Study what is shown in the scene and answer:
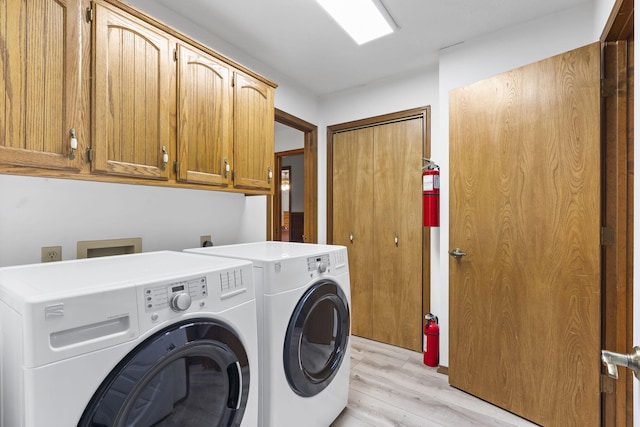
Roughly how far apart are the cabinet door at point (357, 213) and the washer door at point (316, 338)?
1245 mm

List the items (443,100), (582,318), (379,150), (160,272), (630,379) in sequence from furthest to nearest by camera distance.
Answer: (379,150) < (443,100) < (582,318) < (630,379) < (160,272)

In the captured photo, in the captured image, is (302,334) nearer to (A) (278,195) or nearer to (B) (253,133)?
(B) (253,133)

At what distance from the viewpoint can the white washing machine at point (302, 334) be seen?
51.5 inches

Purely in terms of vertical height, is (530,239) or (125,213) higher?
(125,213)

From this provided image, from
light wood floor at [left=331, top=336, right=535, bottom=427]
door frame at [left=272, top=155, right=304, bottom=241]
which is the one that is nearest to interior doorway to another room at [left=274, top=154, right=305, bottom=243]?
door frame at [left=272, top=155, right=304, bottom=241]

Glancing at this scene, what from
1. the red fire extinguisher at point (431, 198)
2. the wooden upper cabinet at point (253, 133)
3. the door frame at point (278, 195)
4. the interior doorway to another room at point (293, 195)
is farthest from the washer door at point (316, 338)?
the interior doorway to another room at point (293, 195)

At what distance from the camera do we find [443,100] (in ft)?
7.71

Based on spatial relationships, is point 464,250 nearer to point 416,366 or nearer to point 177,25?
point 416,366

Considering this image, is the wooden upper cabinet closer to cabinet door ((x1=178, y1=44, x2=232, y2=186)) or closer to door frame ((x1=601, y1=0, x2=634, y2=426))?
cabinet door ((x1=178, y1=44, x2=232, y2=186))

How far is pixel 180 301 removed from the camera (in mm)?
937

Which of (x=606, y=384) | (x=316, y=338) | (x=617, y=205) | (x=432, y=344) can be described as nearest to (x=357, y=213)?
(x=432, y=344)

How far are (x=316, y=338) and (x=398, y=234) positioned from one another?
1.48 meters

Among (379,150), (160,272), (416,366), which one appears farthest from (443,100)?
(160,272)

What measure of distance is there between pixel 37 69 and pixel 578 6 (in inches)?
109
